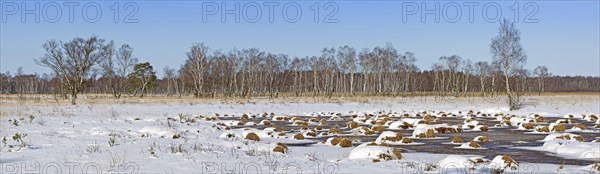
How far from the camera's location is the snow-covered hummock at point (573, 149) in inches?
479

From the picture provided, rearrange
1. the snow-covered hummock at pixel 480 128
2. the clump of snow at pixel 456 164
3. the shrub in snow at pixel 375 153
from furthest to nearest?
the snow-covered hummock at pixel 480 128
the shrub in snow at pixel 375 153
the clump of snow at pixel 456 164

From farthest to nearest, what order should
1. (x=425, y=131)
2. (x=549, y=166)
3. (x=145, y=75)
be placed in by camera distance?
(x=145, y=75)
(x=425, y=131)
(x=549, y=166)

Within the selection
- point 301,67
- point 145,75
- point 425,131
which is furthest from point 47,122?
point 301,67

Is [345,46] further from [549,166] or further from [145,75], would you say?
[549,166]

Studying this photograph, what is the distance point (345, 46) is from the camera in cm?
8550

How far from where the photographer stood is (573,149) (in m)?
12.9

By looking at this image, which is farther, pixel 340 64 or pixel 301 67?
pixel 301 67

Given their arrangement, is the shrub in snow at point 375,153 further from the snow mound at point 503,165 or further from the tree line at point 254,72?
the tree line at point 254,72

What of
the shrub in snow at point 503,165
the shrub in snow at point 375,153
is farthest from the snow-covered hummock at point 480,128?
the shrub in snow at point 503,165

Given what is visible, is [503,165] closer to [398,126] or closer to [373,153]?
[373,153]

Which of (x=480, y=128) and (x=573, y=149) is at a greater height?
(x=573, y=149)

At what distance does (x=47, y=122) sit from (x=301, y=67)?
74.2 meters

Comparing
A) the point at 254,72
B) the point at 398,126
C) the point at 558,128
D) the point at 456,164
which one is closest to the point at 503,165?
the point at 456,164

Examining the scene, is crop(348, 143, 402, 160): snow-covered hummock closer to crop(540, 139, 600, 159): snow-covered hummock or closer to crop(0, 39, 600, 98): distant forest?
crop(540, 139, 600, 159): snow-covered hummock
